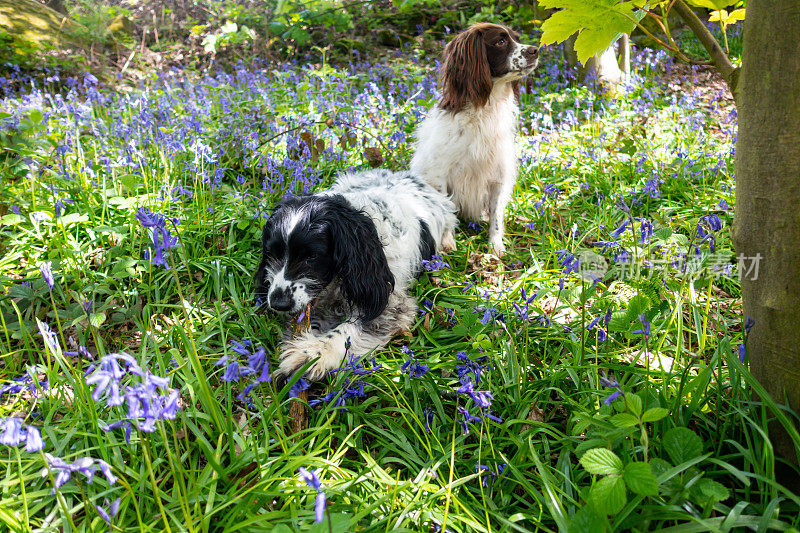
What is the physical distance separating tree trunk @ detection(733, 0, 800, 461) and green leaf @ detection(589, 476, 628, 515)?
2.39 feet

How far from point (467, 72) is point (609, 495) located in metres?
3.38

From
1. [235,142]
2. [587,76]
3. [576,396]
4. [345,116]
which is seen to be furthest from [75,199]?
[587,76]

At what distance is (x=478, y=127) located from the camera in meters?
4.12

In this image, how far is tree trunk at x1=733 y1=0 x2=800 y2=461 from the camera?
150 centimetres

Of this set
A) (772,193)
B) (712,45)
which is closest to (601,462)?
(772,193)

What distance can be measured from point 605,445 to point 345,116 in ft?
13.9

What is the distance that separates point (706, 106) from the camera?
19.0 feet

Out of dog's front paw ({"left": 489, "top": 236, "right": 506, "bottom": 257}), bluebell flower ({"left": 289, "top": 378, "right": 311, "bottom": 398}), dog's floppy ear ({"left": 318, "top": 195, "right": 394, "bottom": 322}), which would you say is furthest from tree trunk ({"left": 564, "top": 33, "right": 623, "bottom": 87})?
bluebell flower ({"left": 289, "top": 378, "right": 311, "bottom": 398})

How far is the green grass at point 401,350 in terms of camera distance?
64.7 inches

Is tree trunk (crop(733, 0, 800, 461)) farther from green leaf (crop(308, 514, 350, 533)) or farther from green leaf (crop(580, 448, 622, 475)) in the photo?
green leaf (crop(308, 514, 350, 533))

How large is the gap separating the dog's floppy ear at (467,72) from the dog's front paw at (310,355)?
236cm

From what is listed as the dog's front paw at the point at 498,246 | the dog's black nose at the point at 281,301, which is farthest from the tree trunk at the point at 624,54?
the dog's black nose at the point at 281,301

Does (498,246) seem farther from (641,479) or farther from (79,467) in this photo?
(79,467)

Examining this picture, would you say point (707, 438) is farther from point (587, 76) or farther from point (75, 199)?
point (587, 76)
